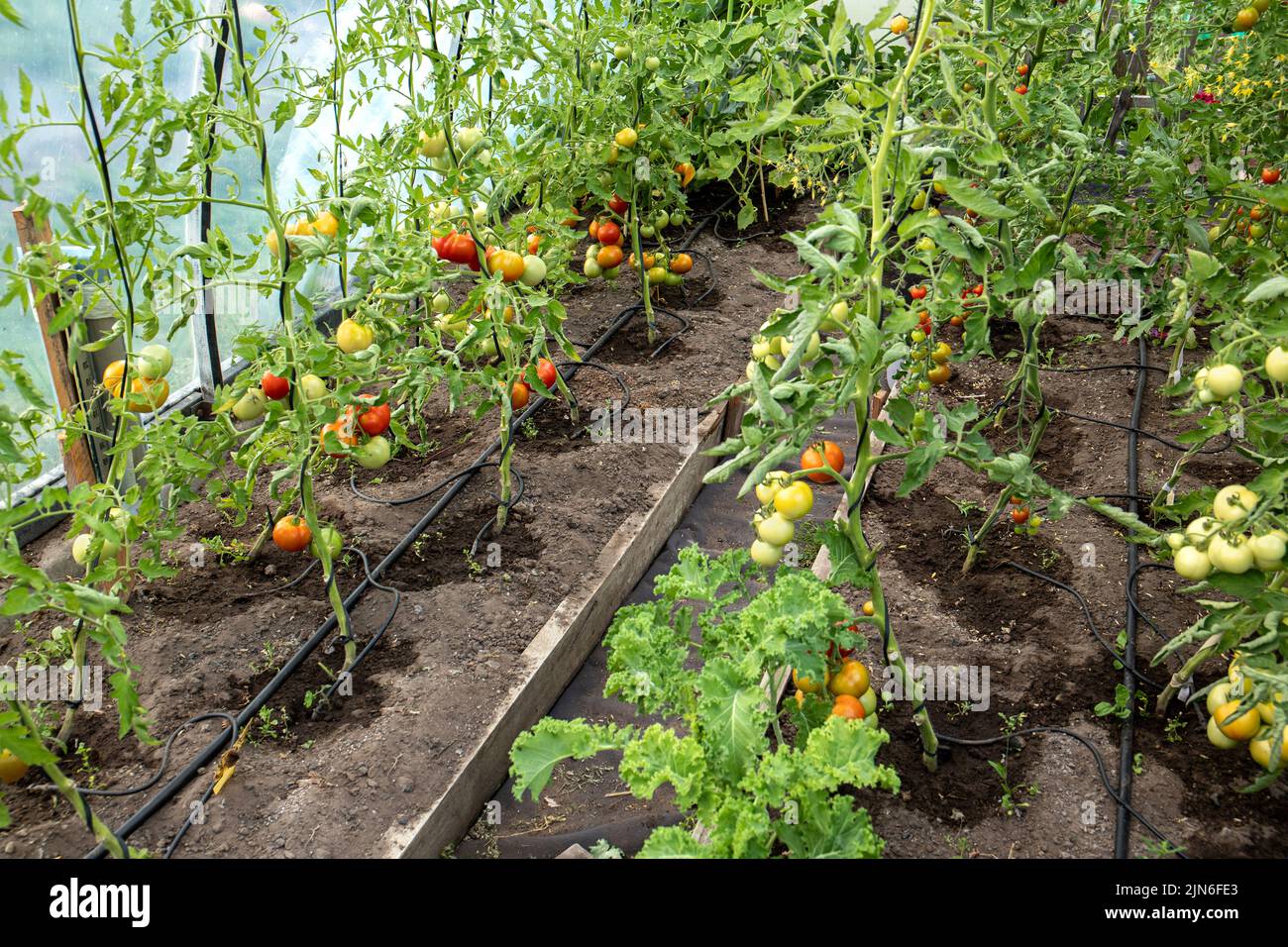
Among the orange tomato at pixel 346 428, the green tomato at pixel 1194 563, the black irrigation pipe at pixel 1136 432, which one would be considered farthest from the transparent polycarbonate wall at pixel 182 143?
the black irrigation pipe at pixel 1136 432

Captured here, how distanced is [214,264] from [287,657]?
1.08 m

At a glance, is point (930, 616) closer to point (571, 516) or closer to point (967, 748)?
point (967, 748)

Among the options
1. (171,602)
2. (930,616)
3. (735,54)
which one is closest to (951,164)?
(930,616)

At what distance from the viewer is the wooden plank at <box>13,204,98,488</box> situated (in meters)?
2.56

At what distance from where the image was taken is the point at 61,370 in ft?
8.93

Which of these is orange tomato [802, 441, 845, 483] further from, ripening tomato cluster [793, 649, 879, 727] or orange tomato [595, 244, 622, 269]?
orange tomato [595, 244, 622, 269]

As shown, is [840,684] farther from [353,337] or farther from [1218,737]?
[353,337]

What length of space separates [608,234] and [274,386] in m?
2.00

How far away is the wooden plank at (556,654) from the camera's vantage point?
242 centimetres

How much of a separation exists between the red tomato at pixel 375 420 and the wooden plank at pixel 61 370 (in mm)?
692

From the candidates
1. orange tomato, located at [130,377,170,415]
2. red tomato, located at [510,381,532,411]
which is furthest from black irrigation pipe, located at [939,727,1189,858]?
orange tomato, located at [130,377,170,415]

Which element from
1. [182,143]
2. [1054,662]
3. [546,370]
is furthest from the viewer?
[182,143]

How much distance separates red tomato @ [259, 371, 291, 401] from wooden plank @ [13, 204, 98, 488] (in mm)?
479

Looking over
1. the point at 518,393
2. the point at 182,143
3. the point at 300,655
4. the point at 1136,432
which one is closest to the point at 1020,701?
the point at 1136,432
